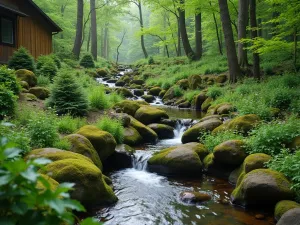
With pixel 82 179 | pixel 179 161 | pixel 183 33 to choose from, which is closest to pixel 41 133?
pixel 82 179

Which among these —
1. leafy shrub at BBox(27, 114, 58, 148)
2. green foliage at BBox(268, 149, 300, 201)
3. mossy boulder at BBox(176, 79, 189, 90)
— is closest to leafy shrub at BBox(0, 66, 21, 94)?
leafy shrub at BBox(27, 114, 58, 148)

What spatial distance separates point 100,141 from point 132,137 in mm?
2422

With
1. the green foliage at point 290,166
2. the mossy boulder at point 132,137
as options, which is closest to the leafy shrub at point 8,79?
the mossy boulder at point 132,137

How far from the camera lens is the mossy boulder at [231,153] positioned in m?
7.60

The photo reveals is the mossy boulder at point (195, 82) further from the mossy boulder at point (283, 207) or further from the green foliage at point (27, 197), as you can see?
the green foliage at point (27, 197)

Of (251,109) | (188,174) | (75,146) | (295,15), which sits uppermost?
(295,15)

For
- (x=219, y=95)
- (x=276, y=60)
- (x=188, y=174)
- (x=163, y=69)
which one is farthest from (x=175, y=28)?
(x=188, y=174)

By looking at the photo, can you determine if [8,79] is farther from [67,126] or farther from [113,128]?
[113,128]

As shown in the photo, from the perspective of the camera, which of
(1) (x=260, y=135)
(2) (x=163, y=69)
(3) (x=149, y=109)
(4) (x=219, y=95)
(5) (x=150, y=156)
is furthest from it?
(2) (x=163, y=69)

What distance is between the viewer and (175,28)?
33969mm

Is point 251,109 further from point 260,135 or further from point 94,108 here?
point 94,108

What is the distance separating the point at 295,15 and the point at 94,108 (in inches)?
389

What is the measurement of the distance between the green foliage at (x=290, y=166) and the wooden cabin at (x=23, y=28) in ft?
49.9

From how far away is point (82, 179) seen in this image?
223 inches
